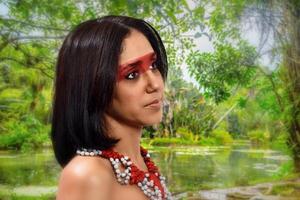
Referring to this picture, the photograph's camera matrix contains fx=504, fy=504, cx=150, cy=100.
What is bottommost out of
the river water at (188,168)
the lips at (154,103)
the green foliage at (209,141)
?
the river water at (188,168)

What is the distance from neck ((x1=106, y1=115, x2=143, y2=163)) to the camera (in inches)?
22.8

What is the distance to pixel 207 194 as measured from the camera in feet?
7.91

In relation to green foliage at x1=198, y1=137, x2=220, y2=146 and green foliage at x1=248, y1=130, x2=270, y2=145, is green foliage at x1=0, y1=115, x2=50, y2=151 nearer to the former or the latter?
green foliage at x1=198, y1=137, x2=220, y2=146

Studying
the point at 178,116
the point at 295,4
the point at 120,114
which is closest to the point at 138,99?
the point at 120,114

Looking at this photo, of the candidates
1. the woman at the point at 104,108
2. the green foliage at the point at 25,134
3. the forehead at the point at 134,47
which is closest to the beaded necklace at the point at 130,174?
the woman at the point at 104,108

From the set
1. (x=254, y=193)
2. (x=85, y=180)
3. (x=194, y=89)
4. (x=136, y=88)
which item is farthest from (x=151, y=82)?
(x=254, y=193)

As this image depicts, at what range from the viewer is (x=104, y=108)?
56 centimetres

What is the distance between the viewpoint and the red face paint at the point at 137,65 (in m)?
0.56

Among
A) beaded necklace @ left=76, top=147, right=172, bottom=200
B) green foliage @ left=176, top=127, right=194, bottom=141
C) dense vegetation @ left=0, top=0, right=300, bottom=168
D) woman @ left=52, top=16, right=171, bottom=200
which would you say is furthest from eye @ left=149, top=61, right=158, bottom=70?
green foliage @ left=176, top=127, right=194, bottom=141

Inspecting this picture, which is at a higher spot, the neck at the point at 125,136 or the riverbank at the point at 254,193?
the neck at the point at 125,136

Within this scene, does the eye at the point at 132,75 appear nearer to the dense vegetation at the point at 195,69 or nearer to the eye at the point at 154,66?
the eye at the point at 154,66

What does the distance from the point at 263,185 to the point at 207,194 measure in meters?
0.28

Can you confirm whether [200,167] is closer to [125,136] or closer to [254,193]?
[254,193]

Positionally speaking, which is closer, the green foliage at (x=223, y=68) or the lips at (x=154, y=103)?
the lips at (x=154, y=103)
